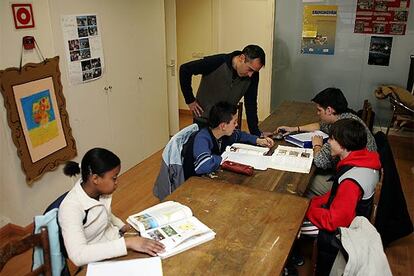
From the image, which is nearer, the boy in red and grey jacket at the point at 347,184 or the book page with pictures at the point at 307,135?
the boy in red and grey jacket at the point at 347,184

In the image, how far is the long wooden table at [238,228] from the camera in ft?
4.72

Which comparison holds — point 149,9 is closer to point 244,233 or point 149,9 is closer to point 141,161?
point 141,161

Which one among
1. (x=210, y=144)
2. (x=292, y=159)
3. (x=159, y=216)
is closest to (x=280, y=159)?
(x=292, y=159)

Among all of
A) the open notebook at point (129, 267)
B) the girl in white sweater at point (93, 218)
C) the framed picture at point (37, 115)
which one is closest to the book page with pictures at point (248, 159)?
the girl in white sweater at point (93, 218)

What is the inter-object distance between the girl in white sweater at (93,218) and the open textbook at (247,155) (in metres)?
0.87

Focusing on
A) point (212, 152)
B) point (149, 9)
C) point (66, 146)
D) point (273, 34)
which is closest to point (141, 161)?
point (66, 146)

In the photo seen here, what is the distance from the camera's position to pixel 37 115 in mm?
2857

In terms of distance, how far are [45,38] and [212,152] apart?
5.06 ft

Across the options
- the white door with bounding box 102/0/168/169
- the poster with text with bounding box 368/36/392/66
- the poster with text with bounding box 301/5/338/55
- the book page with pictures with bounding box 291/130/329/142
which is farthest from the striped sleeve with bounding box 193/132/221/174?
the poster with text with bounding box 368/36/392/66

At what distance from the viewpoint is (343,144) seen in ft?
6.98

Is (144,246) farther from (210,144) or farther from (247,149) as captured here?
(247,149)

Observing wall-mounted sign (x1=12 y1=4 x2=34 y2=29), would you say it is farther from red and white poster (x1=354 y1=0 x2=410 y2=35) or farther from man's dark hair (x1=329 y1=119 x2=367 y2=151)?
red and white poster (x1=354 y1=0 x2=410 y2=35)

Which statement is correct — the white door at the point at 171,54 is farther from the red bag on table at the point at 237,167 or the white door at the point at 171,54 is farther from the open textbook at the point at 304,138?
the red bag on table at the point at 237,167

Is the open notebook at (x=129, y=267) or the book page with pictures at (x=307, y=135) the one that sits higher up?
the book page with pictures at (x=307, y=135)
